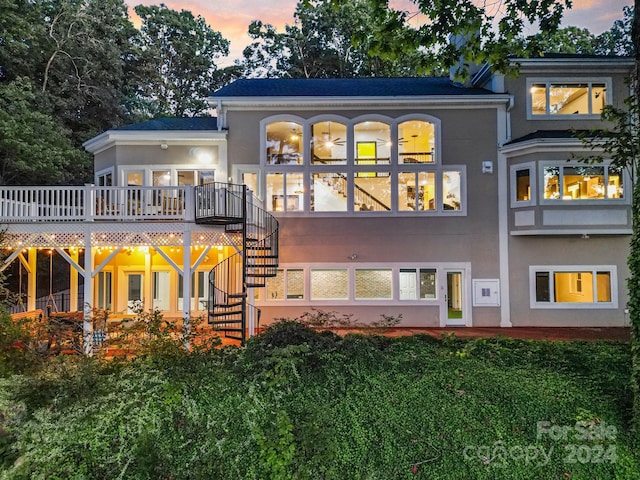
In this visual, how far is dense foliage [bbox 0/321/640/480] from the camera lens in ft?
11.8

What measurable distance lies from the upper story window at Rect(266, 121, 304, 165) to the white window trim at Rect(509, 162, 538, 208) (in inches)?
259

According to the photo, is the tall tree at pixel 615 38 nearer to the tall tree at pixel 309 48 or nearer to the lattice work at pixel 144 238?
the tall tree at pixel 309 48

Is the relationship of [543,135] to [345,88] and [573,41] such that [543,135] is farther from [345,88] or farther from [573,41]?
[573,41]

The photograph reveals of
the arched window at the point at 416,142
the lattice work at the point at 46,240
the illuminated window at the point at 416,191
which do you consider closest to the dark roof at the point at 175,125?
the lattice work at the point at 46,240

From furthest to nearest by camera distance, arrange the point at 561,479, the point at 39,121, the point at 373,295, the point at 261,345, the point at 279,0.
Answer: the point at 279,0
the point at 39,121
the point at 373,295
the point at 261,345
the point at 561,479

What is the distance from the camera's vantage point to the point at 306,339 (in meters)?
5.53

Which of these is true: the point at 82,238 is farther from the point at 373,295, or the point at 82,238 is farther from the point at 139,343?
the point at 373,295

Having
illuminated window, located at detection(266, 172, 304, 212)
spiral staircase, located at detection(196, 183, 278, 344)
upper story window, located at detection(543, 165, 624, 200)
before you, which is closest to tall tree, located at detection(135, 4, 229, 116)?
A: illuminated window, located at detection(266, 172, 304, 212)

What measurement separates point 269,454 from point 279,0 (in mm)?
21100

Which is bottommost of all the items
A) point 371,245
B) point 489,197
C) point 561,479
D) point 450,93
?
point 561,479

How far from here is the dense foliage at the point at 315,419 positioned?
3.58 metres

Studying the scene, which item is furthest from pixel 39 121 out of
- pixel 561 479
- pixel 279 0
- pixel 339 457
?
pixel 561 479

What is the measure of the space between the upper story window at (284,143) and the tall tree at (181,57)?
15.4 metres

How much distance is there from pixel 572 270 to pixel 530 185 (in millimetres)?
2953
